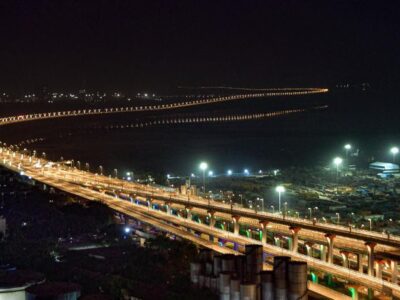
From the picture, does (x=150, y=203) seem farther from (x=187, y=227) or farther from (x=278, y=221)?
(x=278, y=221)

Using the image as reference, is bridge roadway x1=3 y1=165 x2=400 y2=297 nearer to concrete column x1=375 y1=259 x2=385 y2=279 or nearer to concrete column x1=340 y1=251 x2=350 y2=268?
concrete column x1=375 y1=259 x2=385 y2=279

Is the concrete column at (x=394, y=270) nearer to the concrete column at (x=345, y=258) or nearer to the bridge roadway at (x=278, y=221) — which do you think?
the bridge roadway at (x=278, y=221)

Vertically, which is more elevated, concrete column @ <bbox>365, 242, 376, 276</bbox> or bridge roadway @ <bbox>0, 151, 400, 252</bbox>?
bridge roadway @ <bbox>0, 151, 400, 252</bbox>

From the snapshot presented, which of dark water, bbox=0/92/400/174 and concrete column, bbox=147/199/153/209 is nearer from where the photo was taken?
concrete column, bbox=147/199/153/209

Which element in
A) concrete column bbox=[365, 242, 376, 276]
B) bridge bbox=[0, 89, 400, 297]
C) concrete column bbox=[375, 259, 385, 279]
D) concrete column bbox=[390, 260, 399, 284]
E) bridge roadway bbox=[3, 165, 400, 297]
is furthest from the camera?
bridge bbox=[0, 89, 400, 297]

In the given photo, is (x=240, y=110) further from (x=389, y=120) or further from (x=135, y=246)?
(x=135, y=246)

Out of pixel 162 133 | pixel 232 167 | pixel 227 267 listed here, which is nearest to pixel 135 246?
pixel 227 267

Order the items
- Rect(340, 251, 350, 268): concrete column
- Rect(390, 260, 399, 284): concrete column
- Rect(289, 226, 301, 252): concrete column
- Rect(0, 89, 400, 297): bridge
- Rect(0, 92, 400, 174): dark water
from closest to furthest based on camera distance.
A: 1. Rect(390, 260, 399, 284): concrete column
2. Rect(0, 89, 400, 297): bridge
3. Rect(340, 251, 350, 268): concrete column
4. Rect(289, 226, 301, 252): concrete column
5. Rect(0, 92, 400, 174): dark water

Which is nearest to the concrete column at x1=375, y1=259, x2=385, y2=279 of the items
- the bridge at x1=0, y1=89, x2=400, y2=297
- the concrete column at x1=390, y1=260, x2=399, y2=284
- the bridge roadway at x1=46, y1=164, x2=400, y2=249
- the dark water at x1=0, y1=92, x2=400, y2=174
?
the bridge at x1=0, y1=89, x2=400, y2=297
